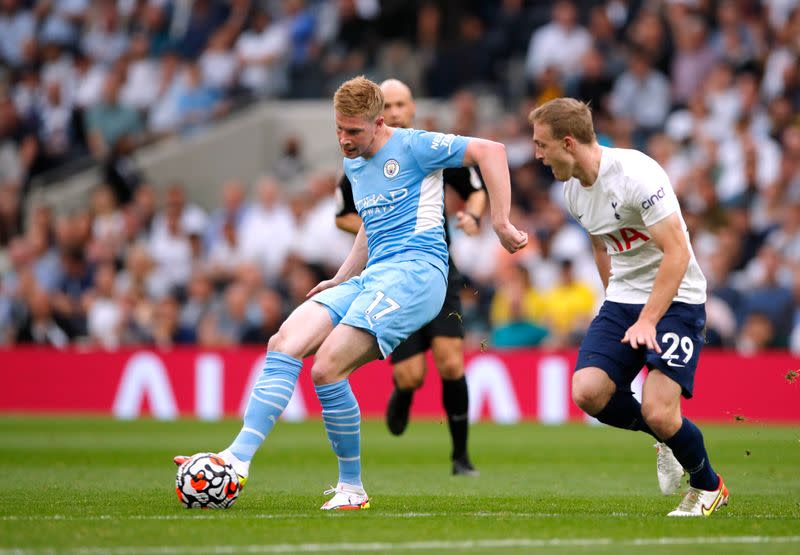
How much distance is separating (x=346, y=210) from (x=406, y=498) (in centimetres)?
260

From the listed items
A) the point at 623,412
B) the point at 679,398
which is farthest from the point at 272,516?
the point at 679,398

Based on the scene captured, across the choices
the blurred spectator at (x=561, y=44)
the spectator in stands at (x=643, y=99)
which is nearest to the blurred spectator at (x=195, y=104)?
the blurred spectator at (x=561, y=44)

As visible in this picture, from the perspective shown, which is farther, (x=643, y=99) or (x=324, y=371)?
(x=643, y=99)

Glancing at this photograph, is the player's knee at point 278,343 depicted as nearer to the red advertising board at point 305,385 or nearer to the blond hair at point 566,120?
the blond hair at point 566,120

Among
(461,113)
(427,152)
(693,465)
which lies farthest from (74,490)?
(461,113)

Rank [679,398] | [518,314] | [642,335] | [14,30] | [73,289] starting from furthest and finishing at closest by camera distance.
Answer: [14,30]
[73,289]
[518,314]
[679,398]
[642,335]

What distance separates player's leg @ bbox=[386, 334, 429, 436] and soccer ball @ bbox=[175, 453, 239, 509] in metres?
3.25

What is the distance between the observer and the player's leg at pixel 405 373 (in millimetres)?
10359

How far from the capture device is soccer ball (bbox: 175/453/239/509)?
708 centimetres

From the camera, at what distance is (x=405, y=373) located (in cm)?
1051

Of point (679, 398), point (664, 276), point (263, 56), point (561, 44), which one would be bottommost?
point (679, 398)

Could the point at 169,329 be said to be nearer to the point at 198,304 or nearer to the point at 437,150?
the point at 198,304

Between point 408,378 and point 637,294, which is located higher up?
point 637,294

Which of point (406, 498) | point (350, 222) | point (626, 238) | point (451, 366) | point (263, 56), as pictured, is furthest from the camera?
point (263, 56)
